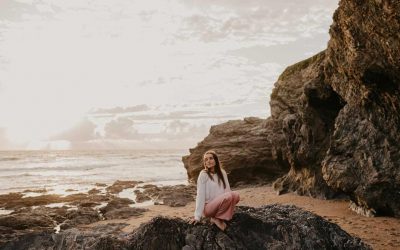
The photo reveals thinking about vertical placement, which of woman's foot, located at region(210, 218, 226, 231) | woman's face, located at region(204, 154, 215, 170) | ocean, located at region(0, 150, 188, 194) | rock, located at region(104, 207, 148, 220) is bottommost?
ocean, located at region(0, 150, 188, 194)

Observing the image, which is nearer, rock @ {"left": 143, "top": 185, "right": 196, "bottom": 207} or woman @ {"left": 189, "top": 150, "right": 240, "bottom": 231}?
woman @ {"left": 189, "top": 150, "right": 240, "bottom": 231}

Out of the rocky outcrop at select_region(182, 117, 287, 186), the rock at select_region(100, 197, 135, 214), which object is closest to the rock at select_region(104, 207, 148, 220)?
the rock at select_region(100, 197, 135, 214)

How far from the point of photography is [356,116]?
2038cm

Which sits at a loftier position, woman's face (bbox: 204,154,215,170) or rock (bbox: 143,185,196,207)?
woman's face (bbox: 204,154,215,170)

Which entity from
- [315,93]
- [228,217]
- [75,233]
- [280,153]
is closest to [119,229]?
[75,233]

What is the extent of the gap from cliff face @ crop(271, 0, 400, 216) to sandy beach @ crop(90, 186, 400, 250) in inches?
43.9

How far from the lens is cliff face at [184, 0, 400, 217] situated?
15.6 meters

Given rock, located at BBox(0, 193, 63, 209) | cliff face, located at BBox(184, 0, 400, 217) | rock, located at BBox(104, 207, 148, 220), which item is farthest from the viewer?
rock, located at BBox(0, 193, 63, 209)

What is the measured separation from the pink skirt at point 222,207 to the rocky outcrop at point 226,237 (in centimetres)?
29

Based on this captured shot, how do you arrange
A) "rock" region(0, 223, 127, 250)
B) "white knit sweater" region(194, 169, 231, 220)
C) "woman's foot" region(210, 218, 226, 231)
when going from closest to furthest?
"rock" region(0, 223, 127, 250) → "woman's foot" region(210, 218, 226, 231) → "white knit sweater" region(194, 169, 231, 220)

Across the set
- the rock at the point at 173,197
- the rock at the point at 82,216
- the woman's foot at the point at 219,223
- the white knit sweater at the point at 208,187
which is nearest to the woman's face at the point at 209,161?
the white knit sweater at the point at 208,187

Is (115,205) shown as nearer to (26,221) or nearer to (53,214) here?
(53,214)

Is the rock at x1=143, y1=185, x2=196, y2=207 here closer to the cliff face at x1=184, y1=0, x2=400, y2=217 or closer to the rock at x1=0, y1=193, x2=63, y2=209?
the cliff face at x1=184, y1=0, x2=400, y2=217

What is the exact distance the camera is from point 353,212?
20.0m
